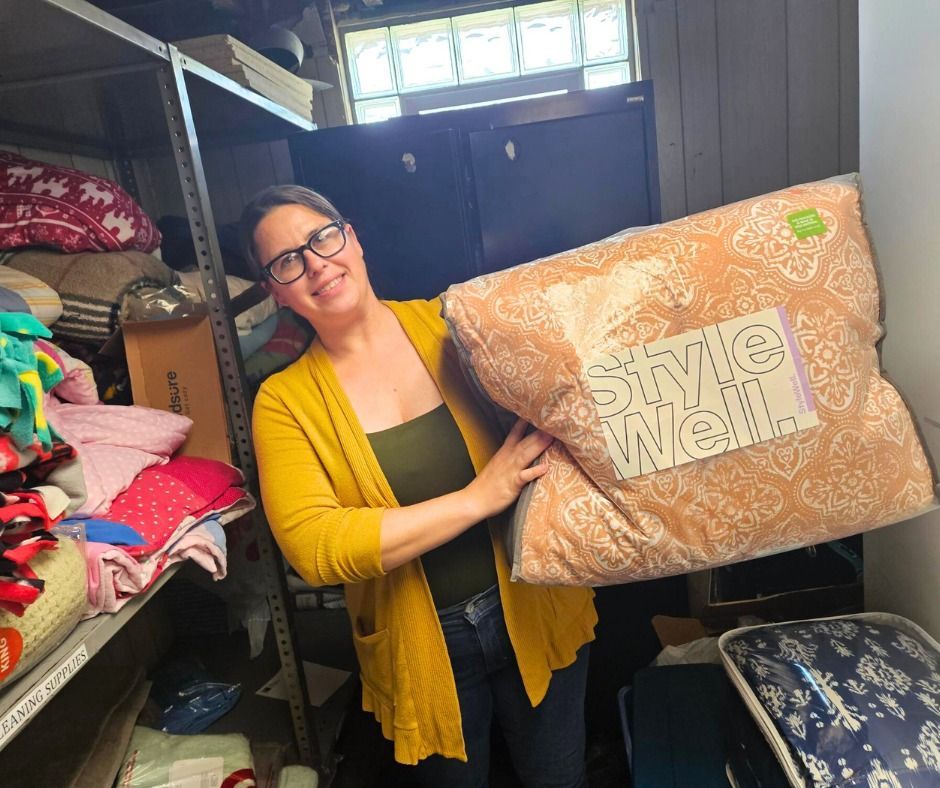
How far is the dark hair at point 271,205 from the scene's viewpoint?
1.08 metres

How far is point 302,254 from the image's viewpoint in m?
1.05

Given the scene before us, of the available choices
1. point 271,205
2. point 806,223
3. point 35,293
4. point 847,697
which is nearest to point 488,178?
point 271,205

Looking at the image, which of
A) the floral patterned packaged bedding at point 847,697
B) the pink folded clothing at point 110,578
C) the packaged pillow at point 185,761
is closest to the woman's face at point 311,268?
the pink folded clothing at point 110,578

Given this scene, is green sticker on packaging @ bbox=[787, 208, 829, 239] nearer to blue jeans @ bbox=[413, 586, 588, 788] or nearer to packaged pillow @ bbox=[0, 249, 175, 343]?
blue jeans @ bbox=[413, 586, 588, 788]

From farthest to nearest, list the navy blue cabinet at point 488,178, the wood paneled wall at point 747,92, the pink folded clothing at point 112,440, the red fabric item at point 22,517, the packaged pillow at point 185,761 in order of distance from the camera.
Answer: the wood paneled wall at point 747,92 → the navy blue cabinet at point 488,178 → the packaged pillow at point 185,761 → the pink folded clothing at point 112,440 → the red fabric item at point 22,517

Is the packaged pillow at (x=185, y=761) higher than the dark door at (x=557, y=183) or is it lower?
lower

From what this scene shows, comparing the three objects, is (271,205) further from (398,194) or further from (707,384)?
(707,384)

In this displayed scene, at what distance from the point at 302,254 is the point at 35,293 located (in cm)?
44

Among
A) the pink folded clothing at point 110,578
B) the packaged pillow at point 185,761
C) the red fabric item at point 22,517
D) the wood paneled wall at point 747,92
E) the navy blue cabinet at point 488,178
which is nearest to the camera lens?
the red fabric item at point 22,517

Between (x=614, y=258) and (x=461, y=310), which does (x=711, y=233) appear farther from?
(x=461, y=310)

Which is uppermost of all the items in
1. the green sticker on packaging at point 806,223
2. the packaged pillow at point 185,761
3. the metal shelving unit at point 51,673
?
the green sticker on packaging at point 806,223

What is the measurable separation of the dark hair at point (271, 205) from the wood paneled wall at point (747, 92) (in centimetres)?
119

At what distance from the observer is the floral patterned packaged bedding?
0.90m

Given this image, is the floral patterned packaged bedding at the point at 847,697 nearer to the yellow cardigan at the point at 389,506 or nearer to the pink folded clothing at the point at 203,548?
the yellow cardigan at the point at 389,506
